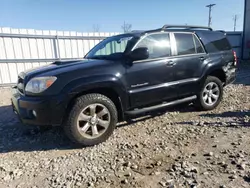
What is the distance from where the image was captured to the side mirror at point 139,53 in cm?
370

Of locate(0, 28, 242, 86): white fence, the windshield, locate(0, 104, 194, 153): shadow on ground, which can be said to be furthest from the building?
the windshield

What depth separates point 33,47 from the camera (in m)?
9.31

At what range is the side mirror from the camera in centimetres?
370

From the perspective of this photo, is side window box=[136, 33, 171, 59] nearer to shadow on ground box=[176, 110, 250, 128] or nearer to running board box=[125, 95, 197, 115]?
running board box=[125, 95, 197, 115]

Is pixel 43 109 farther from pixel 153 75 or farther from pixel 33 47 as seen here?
pixel 33 47

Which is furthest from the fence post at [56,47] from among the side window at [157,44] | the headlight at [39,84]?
the headlight at [39,84]

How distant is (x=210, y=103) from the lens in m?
5.03

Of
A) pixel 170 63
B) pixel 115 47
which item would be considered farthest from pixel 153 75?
pixel 115 47

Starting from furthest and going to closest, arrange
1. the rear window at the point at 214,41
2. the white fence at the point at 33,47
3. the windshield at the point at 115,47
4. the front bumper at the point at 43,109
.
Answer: the white fence at the point at 33,47
the rear window at the point at 214,41
the windshield at the point at 115,47
the front bumper at the point at 43,109

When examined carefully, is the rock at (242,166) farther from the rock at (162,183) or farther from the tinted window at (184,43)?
the tinted window at (184,43)

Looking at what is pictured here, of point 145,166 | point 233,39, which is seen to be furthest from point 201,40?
point 233,39

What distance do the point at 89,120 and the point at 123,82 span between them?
2.75ft

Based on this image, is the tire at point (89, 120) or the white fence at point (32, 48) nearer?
the tire at point (89, 120)

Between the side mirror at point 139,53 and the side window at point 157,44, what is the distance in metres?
0.27
